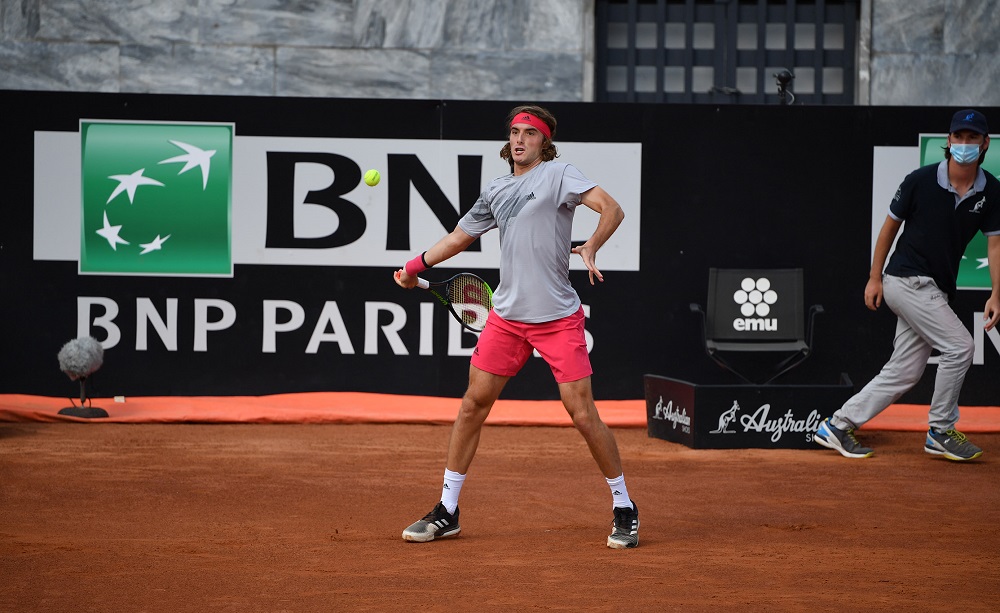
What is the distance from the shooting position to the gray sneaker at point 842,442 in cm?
725

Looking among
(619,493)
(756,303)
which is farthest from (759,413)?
(619,493)

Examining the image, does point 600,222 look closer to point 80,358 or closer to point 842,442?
point 842,442

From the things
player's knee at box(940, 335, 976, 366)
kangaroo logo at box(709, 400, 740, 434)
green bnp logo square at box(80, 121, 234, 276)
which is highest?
green bnp logo square at box(80, 121, 234, 276)

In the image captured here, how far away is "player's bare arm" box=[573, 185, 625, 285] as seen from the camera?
462 cm

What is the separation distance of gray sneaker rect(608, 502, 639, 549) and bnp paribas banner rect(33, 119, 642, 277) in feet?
13.7

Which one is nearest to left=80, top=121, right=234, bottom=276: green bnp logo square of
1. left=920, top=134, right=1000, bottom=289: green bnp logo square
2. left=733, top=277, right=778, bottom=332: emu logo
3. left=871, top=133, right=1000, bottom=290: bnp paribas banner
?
left=733, top=277, right=778, bottom=332: emu logo

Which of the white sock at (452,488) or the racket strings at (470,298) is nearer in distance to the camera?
the white sock at (452,488)

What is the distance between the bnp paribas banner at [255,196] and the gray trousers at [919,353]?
2.34 metres

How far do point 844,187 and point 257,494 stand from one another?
205 inches

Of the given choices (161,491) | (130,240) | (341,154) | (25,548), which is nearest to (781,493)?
(161,491)

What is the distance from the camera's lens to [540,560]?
465 cm

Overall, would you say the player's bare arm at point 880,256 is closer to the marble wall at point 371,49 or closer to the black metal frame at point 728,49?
the black metal frame at point 728,49

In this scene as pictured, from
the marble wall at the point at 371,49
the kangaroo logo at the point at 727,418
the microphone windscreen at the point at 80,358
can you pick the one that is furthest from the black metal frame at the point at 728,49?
the microphone windscreen at the point at 80,358

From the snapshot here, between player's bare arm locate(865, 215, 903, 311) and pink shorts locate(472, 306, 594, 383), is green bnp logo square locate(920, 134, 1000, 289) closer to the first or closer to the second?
player's bare arm locate(865, 215, 903, 311)
